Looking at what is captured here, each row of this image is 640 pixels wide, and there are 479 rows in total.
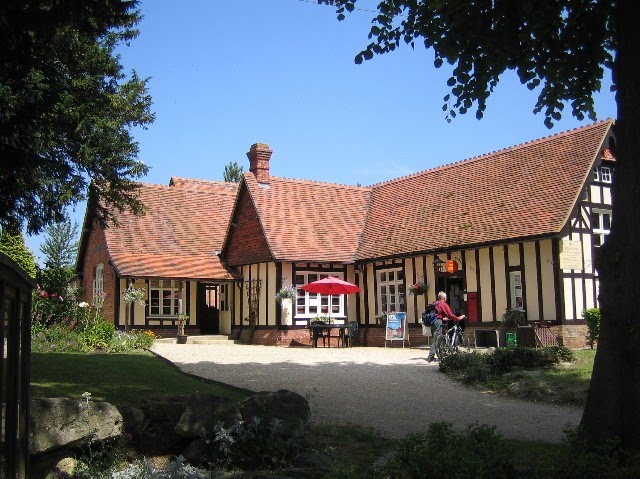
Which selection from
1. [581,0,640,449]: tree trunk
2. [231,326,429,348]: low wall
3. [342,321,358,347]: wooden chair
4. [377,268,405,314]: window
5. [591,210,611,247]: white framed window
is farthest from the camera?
[231,326,429,348]: low wall

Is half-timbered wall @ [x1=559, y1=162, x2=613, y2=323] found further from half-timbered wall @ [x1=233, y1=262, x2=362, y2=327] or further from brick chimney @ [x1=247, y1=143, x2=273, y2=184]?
brick chimney @ [x1=247, y1=143, x2=273, y2=184]

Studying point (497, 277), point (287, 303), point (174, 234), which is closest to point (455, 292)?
point (497, 277)

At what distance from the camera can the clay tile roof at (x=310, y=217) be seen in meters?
24.9

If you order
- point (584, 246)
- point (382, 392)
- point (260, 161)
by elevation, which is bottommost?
point (382, 392)

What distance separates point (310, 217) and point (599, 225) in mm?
10963

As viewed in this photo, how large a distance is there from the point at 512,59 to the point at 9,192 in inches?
290

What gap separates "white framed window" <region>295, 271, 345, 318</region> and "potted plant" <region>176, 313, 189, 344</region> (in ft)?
13.9

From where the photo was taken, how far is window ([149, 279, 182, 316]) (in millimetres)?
26766

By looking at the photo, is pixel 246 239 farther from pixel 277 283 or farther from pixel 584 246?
pixel 584 246

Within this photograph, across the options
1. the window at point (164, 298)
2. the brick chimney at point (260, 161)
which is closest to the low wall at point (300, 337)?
the window at point (164, 298)

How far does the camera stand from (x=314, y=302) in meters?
25.1

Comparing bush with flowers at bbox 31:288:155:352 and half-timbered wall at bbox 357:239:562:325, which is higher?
half-timbered wall at bbox 357:239:562:325

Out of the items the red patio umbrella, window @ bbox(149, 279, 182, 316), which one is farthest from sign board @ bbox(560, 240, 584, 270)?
window @ bbox(149, 279, 182, 316)

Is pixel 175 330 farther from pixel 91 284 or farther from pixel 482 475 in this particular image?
pixel 482 475
